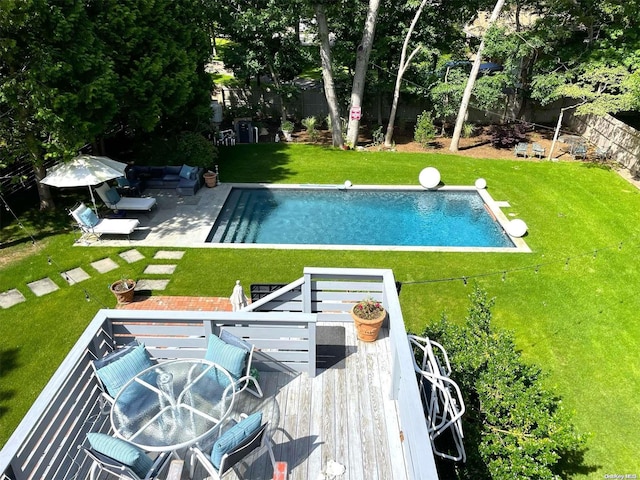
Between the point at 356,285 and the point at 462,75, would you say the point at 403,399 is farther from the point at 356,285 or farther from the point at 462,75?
the point at 462,75

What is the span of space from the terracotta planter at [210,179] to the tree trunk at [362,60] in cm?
782

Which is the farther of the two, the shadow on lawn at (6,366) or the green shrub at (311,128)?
the green shrub at (311,128)

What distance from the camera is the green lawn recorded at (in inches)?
323

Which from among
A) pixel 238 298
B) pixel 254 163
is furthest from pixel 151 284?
pixel 254 163

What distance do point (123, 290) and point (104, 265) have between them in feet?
6.79

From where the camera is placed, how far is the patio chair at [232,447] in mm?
4367

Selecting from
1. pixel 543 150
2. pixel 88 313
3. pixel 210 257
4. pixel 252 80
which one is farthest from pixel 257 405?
pixel 252 80

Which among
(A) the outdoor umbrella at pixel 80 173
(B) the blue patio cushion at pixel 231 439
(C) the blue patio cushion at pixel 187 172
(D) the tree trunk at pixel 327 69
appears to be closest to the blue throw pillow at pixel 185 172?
(C) the blue patio cushion at pixel 187 172

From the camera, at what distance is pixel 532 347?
30.9 feet

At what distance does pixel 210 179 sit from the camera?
17109mm

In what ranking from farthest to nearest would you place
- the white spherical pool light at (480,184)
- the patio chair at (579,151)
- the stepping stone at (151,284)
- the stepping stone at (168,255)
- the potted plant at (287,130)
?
1. the potted plant at (287,130)
2. the patio chair at (579,151)
3. the white spherical pool light at (480,184)
4. the stepping stone at (168,255)
5. the stepping stone at (151,284)

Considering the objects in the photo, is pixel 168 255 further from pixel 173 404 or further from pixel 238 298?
pixel 173 404

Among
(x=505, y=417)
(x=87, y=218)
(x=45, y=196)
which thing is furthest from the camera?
(x=45, y=196)

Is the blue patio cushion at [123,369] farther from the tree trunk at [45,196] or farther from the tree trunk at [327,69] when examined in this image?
the tree trunk at [327,69]
